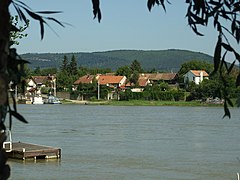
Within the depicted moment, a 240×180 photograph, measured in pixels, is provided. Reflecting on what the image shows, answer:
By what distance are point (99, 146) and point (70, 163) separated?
461cm

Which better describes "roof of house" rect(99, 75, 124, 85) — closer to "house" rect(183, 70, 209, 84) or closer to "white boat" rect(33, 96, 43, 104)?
"house" rect(183, 70, 209, 84)

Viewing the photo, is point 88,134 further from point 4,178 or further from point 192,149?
point 4,178

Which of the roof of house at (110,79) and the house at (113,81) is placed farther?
the roof of house at (110,79)

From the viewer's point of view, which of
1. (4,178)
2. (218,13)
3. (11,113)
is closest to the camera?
(4,178)

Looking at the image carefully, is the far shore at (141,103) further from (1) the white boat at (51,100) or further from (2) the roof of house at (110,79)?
(2) the roof of house at (110,79)

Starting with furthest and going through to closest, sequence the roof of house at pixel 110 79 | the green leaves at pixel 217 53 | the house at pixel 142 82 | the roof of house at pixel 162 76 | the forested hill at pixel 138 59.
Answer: the forested hill at pixel 138 59, the roof of house at pixel 162 76, the roof of house at pixel 110 79, the house at pixel 142 82, the green leaves at pixel 217 53

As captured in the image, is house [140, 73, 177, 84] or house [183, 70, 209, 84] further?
house [140, 73, 177, 84]

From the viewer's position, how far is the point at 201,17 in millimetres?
1859

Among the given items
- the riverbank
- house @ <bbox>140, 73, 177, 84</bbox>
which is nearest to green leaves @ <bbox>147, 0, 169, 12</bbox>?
the riverbank

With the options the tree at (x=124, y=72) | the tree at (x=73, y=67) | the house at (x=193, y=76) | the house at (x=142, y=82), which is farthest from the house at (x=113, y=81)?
the tree at (x=73, y=67)

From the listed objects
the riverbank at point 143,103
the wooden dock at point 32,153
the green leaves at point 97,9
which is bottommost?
the wooden dock at point 32,153

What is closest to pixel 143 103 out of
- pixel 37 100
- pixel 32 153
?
pixel 37 100

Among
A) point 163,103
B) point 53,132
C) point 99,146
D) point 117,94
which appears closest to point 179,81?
point 117,94

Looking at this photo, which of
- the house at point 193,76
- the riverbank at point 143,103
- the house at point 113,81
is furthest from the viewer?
the house at point 113,81
